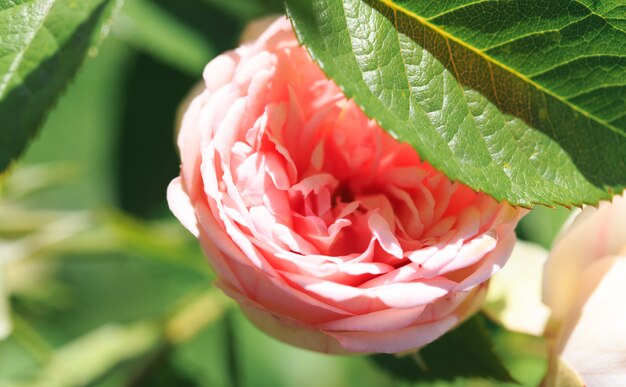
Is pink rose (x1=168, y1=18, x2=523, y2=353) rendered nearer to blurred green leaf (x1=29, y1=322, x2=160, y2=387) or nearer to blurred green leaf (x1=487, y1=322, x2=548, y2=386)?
blurred green leaf (x1=487, y1=322, x2=548, y2=386)

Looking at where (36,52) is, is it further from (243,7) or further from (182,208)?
(243,7)

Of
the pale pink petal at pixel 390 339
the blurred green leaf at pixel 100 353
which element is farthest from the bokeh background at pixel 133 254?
the pale pink petal at pixel 390 339

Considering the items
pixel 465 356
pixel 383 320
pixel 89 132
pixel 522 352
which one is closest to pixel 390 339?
pixel 383 320

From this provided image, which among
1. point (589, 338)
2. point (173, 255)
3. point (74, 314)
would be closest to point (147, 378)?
point (173, 255)

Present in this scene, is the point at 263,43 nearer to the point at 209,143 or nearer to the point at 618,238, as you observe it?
the point at 209,143

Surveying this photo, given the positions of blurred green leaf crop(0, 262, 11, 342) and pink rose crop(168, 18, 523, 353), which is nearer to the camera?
pink rose crop(168, 18, 523, 353)

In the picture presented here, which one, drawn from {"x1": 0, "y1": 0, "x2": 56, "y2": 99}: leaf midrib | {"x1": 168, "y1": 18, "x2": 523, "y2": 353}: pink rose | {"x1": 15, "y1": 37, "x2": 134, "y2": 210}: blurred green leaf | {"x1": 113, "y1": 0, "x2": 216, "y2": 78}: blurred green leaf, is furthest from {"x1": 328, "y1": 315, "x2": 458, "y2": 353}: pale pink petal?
{"x1": 15, "y1": 37, "x2": 134, "y2": 210}: blurred green leaf

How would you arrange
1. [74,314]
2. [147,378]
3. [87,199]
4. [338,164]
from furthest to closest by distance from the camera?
[87,199]
[74,314]
[147,378]
[338,164]
